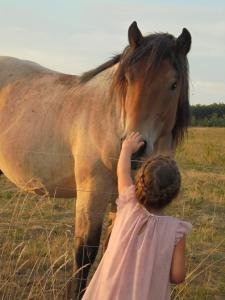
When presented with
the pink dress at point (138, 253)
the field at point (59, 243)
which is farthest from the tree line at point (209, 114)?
the pink dress at point (138, 253)

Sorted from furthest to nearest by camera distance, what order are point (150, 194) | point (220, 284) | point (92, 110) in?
point (220, 284), point (92, 110), point (150, 194)

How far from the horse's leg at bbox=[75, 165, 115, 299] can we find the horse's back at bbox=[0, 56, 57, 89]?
1.55 m

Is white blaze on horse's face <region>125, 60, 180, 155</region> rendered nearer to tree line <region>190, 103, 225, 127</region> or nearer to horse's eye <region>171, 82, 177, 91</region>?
horse's eye <region>171, 82, 177, 91</region>

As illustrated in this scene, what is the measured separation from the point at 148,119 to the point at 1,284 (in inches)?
68.7

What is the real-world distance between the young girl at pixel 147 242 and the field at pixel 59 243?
0.90m

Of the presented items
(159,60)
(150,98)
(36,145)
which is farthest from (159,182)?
(36,145)

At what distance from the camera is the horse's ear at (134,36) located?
3.63 m

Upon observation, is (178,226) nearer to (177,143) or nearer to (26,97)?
(177,143)

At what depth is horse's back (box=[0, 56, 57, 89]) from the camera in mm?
4910

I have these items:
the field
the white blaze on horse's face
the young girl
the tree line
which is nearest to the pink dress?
the young girl

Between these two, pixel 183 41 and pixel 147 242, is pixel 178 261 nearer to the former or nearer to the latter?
pixel 147 242

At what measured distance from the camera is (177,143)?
158 inches

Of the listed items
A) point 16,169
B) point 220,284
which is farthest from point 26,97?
point 220,284

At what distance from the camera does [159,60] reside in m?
3.47
